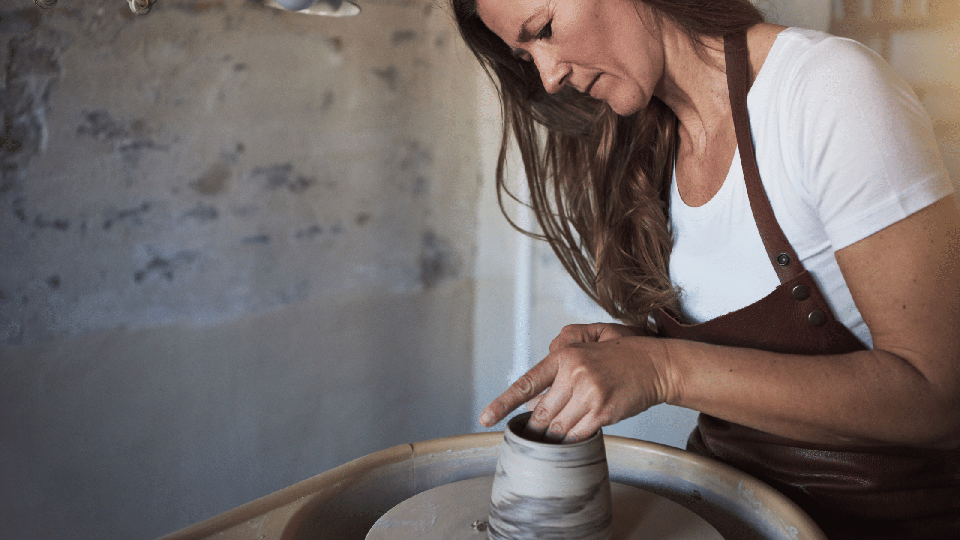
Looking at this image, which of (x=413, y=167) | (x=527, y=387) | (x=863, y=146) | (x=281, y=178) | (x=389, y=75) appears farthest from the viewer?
(x=413, y=167)

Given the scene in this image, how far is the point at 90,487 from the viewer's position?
6.25ft

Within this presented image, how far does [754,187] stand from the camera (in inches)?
40.6

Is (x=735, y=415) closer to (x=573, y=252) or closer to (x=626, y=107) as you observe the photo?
(x=626, y=107)

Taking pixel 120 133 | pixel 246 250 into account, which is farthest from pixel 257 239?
pixel 120 133

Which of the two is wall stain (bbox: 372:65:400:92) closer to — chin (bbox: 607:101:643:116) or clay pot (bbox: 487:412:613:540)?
chin (bbox: 607:101:643:116)

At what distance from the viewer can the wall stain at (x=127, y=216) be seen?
186 centimetres

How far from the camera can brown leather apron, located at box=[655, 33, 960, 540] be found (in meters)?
1.03

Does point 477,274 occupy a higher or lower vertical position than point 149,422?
higher

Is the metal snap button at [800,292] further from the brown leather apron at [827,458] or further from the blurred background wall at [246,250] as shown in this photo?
the blurred background wall at [246,250]

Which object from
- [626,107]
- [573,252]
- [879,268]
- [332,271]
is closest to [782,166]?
[879,268]

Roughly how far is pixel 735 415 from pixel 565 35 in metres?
0.63

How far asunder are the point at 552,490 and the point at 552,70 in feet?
2.22

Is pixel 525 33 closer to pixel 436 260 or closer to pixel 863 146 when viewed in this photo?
pixel 863 146

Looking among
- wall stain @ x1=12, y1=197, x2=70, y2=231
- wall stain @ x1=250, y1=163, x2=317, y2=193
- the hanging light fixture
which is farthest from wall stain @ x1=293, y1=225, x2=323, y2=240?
the hanging light fixture
